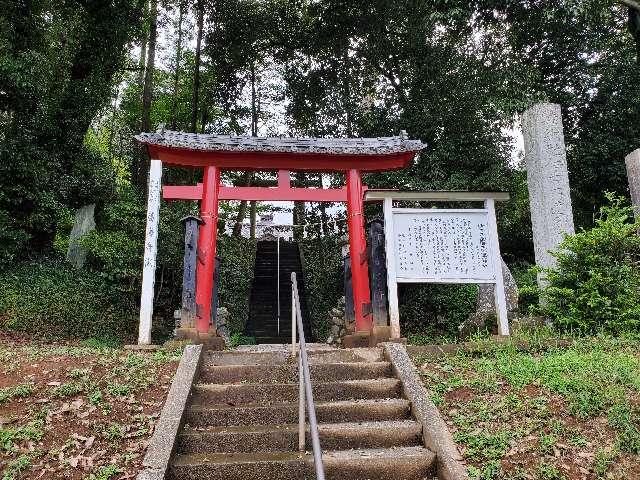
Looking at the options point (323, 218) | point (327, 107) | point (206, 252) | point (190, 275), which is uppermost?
point (327, 107)

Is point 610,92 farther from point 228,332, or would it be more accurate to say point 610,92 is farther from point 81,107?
point 81,107

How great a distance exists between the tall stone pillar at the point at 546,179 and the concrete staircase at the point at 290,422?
380 centimetres

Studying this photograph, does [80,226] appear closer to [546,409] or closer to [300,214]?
[300,214]

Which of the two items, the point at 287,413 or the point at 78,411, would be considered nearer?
the point at 78,411

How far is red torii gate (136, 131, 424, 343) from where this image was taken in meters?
7.49

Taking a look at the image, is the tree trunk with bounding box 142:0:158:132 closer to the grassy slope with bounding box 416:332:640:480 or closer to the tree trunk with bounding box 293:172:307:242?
the tree trunk with bounding box 293:172:307:242

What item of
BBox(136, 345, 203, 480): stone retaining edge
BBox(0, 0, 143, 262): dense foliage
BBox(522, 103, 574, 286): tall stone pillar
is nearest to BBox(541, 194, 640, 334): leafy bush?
BBox(522, 103, 574, 286): tall stone pillar

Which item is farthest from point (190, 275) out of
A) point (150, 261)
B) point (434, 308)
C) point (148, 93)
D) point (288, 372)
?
point (148, 93)

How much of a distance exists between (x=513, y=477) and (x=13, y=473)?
368 centimetres

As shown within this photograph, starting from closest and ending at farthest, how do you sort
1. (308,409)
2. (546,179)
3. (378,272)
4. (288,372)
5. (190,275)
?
(308,409) < (288,372) < (190,275) < (378,272) < (546,179)

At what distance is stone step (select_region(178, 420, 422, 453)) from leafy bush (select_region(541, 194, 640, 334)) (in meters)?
3.12

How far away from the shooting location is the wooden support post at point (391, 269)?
671cm

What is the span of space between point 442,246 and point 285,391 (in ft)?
10.7

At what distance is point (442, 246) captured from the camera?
6.95m
